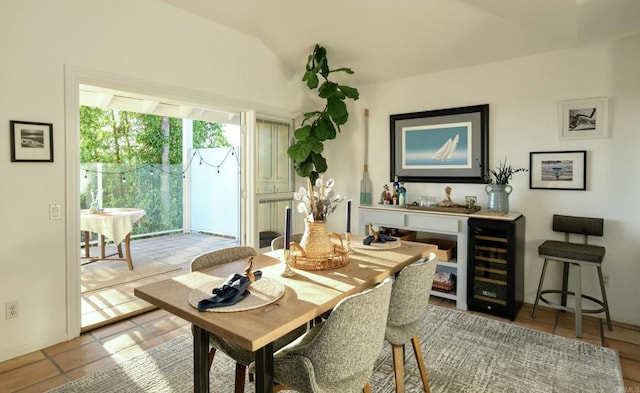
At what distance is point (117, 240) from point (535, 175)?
471 cm

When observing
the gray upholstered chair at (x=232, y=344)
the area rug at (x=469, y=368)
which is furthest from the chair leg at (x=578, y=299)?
the gray upholstered chair at (x=232, y=344)

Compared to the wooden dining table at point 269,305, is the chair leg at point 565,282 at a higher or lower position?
lower

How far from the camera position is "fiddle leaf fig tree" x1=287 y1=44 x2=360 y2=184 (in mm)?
3975

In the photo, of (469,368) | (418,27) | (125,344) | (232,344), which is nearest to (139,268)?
(125,344)

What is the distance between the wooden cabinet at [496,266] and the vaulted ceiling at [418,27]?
1.60 metres

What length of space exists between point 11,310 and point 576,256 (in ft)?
13.8

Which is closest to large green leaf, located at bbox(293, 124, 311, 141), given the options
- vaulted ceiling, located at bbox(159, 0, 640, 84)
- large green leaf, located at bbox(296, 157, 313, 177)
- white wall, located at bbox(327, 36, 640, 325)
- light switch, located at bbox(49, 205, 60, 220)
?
large green leaf, located at bbox(296, 157, 313, 177)

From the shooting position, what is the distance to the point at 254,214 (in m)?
4.22

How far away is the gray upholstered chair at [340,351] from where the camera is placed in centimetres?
137

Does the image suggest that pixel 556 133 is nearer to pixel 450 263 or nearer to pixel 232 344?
pixel 450 263

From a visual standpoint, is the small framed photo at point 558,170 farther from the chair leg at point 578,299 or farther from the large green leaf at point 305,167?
the large green leaf at point 305,167

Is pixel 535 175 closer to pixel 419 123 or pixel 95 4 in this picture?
pixel 419 123

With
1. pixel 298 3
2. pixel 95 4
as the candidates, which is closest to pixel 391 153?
pixel 298 3

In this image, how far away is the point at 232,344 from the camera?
1.78 meters
